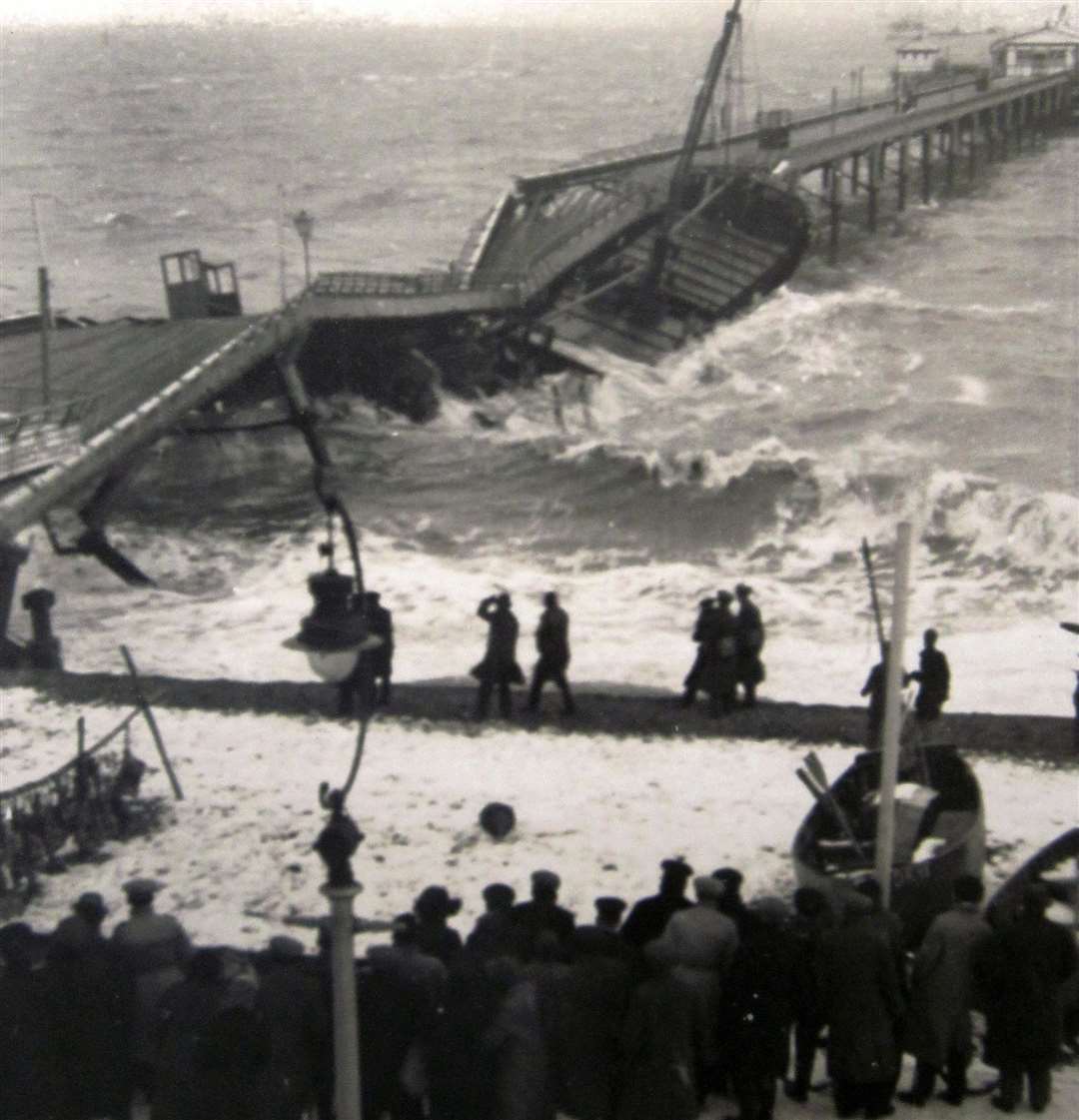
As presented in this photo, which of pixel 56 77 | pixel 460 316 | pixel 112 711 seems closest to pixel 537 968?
pixel 112 711

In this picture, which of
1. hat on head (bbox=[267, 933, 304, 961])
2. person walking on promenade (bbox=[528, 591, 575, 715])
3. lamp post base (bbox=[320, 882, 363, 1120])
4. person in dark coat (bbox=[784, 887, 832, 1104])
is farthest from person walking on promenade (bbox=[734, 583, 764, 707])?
lamp post base (bbox=[320, 882, 363, 1120])

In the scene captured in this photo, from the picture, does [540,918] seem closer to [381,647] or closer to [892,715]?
[892,715]

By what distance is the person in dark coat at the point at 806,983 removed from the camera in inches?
329

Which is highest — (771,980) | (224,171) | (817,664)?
(224,171)

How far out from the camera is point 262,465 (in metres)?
33.6

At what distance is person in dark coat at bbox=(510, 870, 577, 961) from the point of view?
27.9ft

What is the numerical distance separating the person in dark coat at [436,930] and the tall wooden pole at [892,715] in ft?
8.57

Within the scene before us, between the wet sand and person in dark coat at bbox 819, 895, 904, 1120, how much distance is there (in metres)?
6.72

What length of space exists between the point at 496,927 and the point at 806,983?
5.14 ft

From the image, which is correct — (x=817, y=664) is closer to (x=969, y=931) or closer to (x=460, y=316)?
(x=969, y=931)

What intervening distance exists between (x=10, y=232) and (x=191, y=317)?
149 feet

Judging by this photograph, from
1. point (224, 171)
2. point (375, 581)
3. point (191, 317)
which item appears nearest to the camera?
point (375, 581)

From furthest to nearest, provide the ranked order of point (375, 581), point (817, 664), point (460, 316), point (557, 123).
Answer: point (557, 123), point (460, 316), point (375, 581), point (817, 664)

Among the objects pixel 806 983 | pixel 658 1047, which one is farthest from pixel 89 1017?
pixel 806 983
